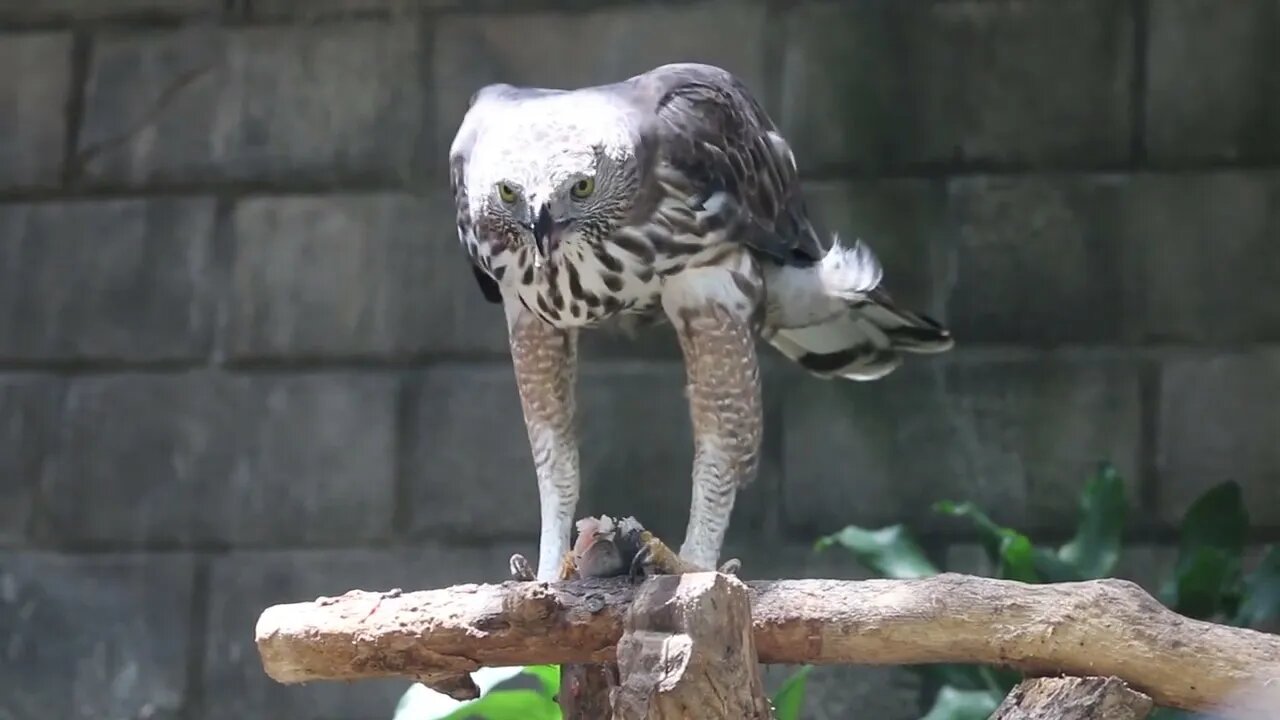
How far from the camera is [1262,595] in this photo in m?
2.03

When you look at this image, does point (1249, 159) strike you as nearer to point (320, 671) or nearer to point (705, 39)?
point (705, 39)

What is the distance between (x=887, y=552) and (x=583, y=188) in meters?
0.92

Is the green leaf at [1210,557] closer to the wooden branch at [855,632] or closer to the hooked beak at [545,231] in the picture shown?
the wooden branch at [855,632]

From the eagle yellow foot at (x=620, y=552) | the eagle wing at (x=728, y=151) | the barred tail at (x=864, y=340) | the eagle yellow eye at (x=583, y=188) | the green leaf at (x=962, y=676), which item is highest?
the eagle wing at (x=728, y=151)

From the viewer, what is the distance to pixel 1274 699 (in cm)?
119

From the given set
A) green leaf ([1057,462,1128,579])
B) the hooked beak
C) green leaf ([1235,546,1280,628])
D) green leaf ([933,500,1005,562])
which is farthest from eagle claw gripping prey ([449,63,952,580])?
Answer: green leaf ([1235,546,1280,628])

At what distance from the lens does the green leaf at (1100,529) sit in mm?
2105

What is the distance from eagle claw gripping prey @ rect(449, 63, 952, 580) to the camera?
151 centimetres

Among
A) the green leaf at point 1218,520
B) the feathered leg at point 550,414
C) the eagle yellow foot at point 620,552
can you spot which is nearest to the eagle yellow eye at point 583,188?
the feathered leg at point 550,414

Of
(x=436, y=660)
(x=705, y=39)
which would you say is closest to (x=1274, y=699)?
(x=436, y=660)

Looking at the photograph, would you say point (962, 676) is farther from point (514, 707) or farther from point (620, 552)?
point (620, 552)

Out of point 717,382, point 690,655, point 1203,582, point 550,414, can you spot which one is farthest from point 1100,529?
point 690,655

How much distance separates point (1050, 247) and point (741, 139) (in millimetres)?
1007

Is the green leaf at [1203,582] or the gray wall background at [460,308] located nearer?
the green leaf at [1203,582]
